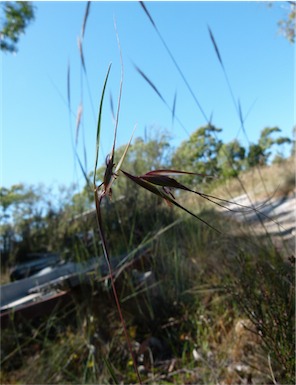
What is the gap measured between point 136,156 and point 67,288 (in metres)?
1.72

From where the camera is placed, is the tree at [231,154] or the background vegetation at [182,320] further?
the tree at [231,154]

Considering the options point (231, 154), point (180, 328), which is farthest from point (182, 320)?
point (231, 154)

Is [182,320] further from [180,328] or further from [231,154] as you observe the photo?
Answer: [231,154]

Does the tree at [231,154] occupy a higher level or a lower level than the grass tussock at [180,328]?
higher

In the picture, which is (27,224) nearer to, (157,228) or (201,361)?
(157,228)

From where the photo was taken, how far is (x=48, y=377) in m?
1.14

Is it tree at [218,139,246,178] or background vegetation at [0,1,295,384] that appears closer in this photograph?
background vegetation at [0,1,295,384]

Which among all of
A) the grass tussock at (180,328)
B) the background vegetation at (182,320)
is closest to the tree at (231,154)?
the background vegetation at (182,320)

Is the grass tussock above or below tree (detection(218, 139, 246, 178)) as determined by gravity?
below

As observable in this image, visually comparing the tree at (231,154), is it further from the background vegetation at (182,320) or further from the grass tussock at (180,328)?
the grass tussock at (180,328)

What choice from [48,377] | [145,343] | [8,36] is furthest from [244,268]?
[8,36]

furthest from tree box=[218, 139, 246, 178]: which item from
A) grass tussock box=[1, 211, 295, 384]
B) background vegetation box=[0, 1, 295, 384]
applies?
grass tussock box=[1, 211, 295, 384]

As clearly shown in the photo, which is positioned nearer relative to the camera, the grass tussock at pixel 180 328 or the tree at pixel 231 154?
the grass tussock at pixel 180 328

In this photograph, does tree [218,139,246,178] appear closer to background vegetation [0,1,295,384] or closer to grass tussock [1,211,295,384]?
background vegetation [0,1,295,384]
